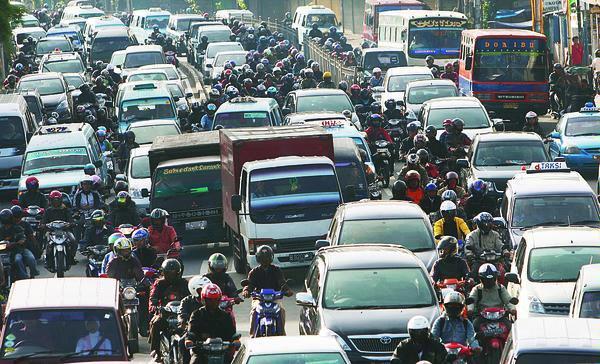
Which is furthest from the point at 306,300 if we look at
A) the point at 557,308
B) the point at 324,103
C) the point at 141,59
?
the point at 141,59

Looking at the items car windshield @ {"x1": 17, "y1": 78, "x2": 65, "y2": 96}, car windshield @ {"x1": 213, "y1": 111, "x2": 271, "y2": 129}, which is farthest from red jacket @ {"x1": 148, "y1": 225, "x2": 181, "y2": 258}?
car windshield @ {"x1": 17, "y1": 78, "x2": 65, "y2": 96}

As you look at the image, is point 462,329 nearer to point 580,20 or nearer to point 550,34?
point 580,20

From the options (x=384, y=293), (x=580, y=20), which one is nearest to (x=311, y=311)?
(x=384, y=293)

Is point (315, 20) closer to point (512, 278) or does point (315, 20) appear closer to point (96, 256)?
point (96, 256)

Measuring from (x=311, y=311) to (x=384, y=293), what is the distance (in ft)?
2.54

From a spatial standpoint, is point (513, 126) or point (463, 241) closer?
point (463, 241)

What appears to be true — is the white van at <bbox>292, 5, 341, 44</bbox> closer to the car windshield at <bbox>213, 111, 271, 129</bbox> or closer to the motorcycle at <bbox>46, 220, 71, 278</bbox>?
the car windshield at <bbox>213, 111, 271, 129</bbox>

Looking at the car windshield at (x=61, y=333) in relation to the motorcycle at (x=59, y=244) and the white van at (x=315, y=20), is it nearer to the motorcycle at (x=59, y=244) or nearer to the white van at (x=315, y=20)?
the motorcycle at (x=59, y=244)

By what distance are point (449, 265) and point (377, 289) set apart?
232cm

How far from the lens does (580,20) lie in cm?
5741

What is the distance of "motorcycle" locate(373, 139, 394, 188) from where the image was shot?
111ft

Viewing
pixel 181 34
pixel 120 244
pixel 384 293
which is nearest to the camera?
pixel 384 293

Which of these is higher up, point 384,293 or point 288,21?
point 384,293

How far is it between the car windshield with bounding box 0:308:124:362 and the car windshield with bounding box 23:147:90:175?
16887 mm
